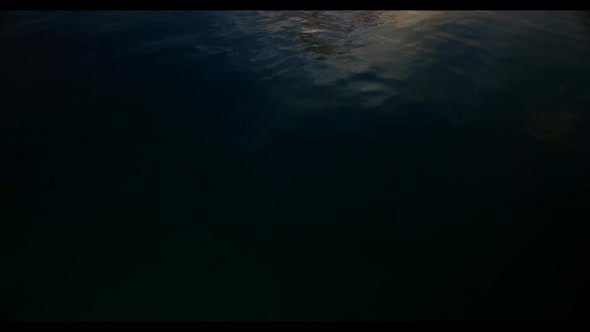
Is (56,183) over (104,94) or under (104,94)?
under

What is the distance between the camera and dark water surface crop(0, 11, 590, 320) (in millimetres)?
2113

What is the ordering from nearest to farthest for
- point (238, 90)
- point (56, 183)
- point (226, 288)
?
point (226, 288) → point (56, 183) → point (238, 90)

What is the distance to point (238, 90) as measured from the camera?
13.1 ft

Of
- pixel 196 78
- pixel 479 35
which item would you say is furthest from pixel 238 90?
pixel 479 35

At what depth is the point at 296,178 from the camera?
2910 millimetres

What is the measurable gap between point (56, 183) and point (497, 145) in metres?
4.56

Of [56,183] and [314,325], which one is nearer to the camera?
[314,325]

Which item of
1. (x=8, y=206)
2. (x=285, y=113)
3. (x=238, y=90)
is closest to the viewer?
(x=8, y=206)

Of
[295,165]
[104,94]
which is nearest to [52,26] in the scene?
[104,94]

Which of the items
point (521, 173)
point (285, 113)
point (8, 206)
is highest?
point (285, 113)

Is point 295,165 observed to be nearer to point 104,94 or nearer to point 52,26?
point 104,94

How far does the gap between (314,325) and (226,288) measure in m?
1.52

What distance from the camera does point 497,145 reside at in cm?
316

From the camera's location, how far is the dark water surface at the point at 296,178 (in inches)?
83.2
